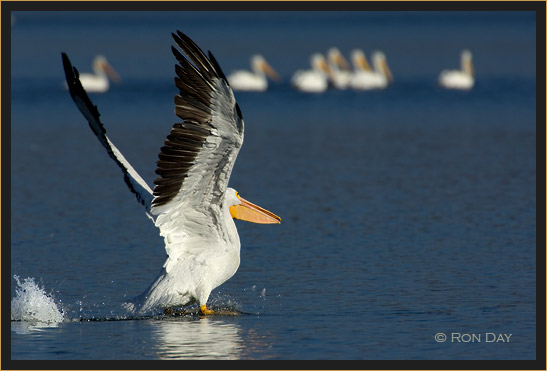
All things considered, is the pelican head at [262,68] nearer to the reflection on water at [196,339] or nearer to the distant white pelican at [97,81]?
the distant white pelican at [97,81]

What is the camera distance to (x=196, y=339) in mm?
7770

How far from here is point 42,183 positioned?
1558 cm

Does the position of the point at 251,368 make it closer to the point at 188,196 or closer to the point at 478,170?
the point at 188,196

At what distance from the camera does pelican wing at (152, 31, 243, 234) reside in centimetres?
754

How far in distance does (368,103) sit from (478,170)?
556 inches

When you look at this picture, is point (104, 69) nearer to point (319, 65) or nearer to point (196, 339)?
point (319, 65)

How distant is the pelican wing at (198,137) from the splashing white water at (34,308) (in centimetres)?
127

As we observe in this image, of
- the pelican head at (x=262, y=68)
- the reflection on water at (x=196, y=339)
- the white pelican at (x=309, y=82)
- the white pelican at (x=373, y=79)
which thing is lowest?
the reflection on water at (x=196, y=339)

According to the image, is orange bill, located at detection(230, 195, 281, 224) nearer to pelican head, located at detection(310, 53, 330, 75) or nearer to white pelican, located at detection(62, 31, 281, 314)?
white pelican, located at detection(62, 31, 281, 314)

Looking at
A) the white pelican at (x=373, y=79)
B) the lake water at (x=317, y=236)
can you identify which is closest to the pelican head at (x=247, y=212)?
the lake water at (x=317, y=236)

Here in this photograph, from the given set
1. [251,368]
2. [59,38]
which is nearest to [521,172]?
[251,368]

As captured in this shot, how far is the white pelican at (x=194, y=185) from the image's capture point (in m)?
7.59

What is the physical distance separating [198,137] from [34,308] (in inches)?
87.7

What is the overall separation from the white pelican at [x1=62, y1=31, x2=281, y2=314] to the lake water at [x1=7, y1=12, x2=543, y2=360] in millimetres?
330
